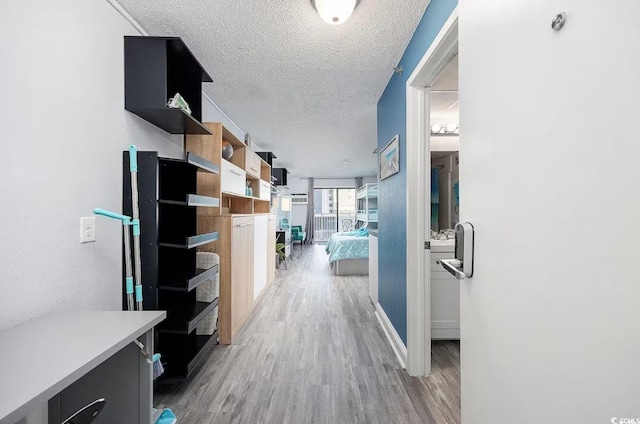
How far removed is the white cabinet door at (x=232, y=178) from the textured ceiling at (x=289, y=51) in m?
0.79

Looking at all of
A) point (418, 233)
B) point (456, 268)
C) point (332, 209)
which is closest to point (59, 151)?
point (456, 268)

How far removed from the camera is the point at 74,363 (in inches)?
28.5

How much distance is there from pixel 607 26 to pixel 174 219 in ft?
7.28

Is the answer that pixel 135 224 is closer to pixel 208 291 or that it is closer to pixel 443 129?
pixel 208 291

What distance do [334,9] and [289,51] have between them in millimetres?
629

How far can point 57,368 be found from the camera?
698 millimetres

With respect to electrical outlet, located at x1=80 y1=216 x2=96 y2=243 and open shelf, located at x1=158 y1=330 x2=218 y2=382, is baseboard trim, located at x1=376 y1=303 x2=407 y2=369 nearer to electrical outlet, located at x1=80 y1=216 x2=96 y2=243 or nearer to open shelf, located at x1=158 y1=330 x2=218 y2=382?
open shelf, located at x1=158 y1=330 x2=218 y2=382

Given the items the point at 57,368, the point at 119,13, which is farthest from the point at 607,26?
the point at 119,13

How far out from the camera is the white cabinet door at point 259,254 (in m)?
3.29

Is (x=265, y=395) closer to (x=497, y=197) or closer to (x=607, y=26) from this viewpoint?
(x=497, y=197)

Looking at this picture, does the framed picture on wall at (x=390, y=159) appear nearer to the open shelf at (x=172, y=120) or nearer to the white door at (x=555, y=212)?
the white door at (x=555, y=212)

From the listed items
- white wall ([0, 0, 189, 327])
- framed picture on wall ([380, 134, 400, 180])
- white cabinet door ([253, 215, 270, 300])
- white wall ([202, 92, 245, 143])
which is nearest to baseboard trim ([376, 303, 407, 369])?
framed picture on wall ([380, 134, 400, 180])

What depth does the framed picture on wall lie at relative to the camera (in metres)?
2.27

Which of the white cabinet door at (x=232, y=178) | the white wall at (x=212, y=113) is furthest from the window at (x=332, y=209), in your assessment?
the white cabinet door at (x=232, y=178)
